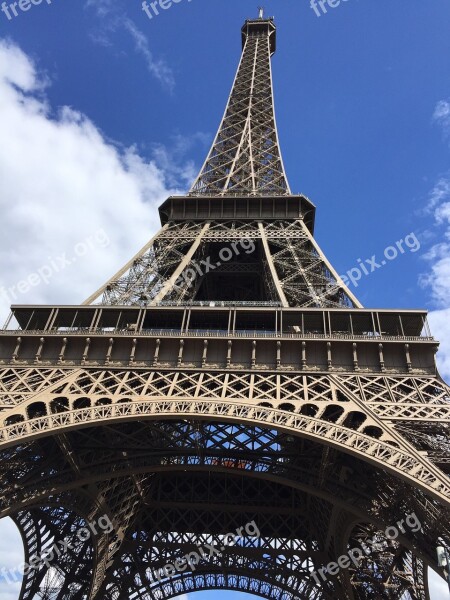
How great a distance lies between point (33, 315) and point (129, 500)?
36.6 feet

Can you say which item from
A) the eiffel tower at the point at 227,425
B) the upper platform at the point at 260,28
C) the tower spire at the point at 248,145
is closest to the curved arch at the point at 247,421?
the eiffel tower at the point at 227,425

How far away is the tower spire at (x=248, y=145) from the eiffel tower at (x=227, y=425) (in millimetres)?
1773

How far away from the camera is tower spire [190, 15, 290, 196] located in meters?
37.2

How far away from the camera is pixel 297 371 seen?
1959cm

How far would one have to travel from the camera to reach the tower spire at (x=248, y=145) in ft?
122

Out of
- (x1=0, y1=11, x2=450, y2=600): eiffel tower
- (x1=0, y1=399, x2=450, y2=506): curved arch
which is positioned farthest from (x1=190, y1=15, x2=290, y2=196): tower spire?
(x1=0, y1=399, x2=450, y2=506): curved arch

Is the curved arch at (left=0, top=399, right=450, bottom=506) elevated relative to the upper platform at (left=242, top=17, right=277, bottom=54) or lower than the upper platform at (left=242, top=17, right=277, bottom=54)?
lower

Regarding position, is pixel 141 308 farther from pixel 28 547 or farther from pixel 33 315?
pixel 28 547

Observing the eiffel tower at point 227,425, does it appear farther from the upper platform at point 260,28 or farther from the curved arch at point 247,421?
the upper platform at point 260,28

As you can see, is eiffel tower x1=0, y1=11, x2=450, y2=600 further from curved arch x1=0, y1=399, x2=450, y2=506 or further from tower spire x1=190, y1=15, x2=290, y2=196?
tower spire x1=190, y1=15, x2=290, y2=196

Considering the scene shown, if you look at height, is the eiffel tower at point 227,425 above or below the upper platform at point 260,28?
below

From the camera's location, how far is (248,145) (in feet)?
135

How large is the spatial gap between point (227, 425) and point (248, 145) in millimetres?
25459

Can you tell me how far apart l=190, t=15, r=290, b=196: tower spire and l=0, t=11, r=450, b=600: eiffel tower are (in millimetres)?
1773
